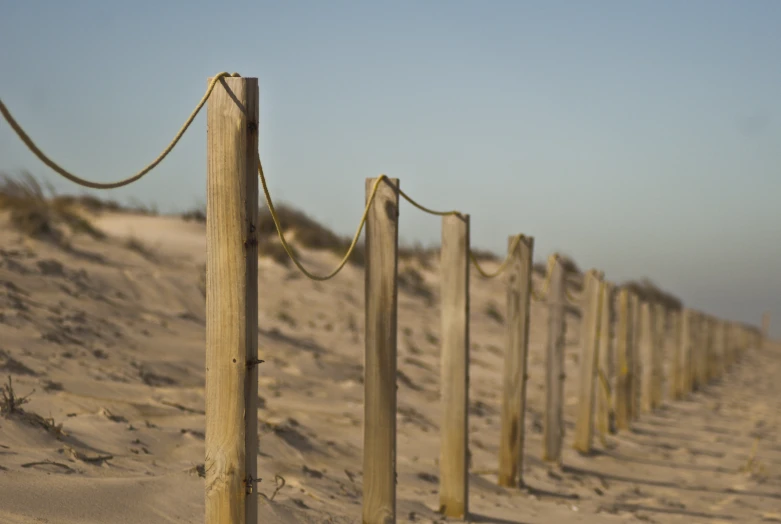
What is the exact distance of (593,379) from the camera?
921 centimetres

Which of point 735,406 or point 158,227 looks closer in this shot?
point 735,406

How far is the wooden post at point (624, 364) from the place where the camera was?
36.9ft

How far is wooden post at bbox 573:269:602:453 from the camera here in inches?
356

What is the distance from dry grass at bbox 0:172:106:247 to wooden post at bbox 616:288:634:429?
733 cm

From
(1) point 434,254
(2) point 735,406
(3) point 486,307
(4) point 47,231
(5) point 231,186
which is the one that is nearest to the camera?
(5) point 231,186

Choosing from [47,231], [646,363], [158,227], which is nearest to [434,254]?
[158,227]

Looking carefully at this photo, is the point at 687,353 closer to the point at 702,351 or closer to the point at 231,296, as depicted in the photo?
the point at 702,351

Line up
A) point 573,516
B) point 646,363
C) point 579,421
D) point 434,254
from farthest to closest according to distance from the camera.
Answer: point 434,254 < point 646,363 < point 579,421 < point 573,516

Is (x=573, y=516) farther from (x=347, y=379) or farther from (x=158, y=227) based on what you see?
(x=158, y=227)

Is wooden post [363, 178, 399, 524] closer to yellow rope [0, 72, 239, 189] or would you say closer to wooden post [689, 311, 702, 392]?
yellow rope [0, 72, 239, 189]

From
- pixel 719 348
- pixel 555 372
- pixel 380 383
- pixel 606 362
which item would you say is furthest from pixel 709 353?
pixel 380 383

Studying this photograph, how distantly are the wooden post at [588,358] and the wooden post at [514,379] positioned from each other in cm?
244

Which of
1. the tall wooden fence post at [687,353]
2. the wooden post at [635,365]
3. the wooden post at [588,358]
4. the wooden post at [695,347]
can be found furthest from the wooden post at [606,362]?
the wooden post at [695,347]

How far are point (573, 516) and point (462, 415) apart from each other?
134 centimetres
